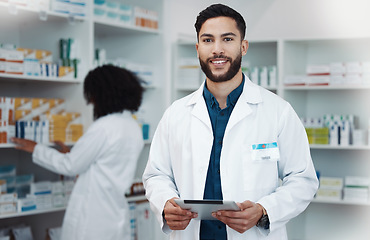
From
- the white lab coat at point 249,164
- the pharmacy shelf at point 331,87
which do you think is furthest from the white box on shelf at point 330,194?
the white lab coat at point 249,164

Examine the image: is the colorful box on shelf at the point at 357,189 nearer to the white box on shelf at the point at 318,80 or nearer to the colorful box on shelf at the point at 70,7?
the white box on shelf at the point at 318,80

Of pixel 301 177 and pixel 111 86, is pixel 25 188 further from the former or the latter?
pixel 301 177

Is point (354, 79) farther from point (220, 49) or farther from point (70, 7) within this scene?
point (220, 49)

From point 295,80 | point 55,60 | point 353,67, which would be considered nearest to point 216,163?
point 55,60

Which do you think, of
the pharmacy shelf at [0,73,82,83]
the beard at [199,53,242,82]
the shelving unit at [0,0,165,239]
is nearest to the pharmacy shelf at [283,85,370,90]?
the shelving unit at [0,0,165,239]

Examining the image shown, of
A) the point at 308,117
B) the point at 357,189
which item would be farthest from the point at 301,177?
the point at 308,117

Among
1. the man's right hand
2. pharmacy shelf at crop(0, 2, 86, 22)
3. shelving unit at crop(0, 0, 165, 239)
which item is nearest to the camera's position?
the man's right hand

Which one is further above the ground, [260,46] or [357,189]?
[260,46]

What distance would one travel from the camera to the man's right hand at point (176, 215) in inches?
70.9

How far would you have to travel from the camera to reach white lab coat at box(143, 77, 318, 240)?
1907mm

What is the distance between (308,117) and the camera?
16.4 ft

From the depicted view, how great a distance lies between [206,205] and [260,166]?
32 centimetres

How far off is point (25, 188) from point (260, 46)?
8.15ft

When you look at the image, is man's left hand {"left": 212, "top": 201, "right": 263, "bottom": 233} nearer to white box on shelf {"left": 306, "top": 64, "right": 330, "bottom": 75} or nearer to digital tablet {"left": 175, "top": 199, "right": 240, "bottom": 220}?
digital tablet {"left": 175, "top": 199, "right": 240, "bottom": 220}
